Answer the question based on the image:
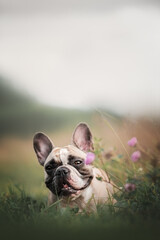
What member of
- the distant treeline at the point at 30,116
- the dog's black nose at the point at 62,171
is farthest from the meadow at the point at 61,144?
the dog's black nose at the point at 62,171

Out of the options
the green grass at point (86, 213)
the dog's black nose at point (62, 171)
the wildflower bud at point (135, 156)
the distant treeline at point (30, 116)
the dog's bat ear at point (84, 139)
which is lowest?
the green grass at point (86, 213)

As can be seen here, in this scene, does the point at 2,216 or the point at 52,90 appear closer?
the point at 2,216

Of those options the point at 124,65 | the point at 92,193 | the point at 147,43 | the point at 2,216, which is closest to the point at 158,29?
the point at 147,43

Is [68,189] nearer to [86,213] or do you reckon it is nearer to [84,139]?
[86,213]

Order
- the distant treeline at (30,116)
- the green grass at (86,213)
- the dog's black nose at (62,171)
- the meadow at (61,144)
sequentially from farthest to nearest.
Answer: the distant treeline at (30,116)
the meadow at (61,144)
the dog's black nose at (62,171)
the green grass at (86,213)

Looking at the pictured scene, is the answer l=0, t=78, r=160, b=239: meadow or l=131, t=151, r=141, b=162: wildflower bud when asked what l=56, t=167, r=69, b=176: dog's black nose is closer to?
l=0, t=78, r=160, b=239: meadow

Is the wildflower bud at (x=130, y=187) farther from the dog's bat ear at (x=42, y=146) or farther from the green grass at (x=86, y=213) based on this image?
the dog's bat ear at (x=42, y=146)

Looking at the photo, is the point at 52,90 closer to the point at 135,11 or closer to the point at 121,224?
the point at 135,11

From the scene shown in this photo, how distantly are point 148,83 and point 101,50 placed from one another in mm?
311

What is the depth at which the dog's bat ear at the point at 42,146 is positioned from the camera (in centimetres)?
192

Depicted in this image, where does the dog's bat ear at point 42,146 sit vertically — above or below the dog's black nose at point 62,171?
above

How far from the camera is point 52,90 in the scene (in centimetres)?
204

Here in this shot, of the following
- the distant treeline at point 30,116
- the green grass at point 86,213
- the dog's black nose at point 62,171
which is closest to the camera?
the green grass at point 86,213

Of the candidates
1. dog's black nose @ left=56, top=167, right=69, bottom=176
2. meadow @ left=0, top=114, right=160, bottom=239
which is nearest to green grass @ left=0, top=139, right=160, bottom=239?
meadow @ left=0, top=114, right=160, bottom=239
